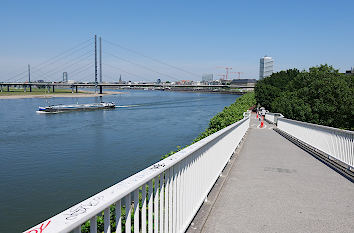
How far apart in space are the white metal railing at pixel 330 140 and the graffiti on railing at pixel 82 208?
22.0 feet

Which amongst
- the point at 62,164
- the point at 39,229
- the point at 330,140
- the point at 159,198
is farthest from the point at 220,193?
the point at 62,164

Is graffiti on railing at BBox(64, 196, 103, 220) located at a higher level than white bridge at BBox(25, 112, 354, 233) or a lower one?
higher

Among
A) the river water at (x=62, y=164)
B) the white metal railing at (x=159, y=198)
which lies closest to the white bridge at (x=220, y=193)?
the white metal railing at (x=159, y=198)

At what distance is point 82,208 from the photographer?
1.65m

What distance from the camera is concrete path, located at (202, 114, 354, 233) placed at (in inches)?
157

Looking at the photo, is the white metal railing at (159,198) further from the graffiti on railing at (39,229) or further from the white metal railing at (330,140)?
the white metal railing at (330,140)

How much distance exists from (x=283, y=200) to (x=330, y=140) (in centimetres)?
433

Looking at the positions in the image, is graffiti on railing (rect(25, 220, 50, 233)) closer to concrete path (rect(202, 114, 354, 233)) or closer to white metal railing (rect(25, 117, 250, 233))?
white metal railing (rect(25, 117, 250, 233))

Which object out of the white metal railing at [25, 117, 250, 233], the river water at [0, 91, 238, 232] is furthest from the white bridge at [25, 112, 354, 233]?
the river water at [0, 91, 238, 232]

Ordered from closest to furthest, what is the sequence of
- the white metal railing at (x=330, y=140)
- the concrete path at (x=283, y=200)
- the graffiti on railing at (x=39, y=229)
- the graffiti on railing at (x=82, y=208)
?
the graffiti on railing at (x=39, y=229) → the graffiti on railing at (x=82, y=208) → the concrete path at (x=283, y=200) → the white metal railing at (x=330, y=140)

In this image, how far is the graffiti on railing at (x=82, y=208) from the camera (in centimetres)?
154

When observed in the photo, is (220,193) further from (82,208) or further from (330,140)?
(330,140)

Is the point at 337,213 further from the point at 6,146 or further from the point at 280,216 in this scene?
the point at 6,146

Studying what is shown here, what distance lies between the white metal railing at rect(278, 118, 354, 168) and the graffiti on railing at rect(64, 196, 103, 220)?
264 inches
